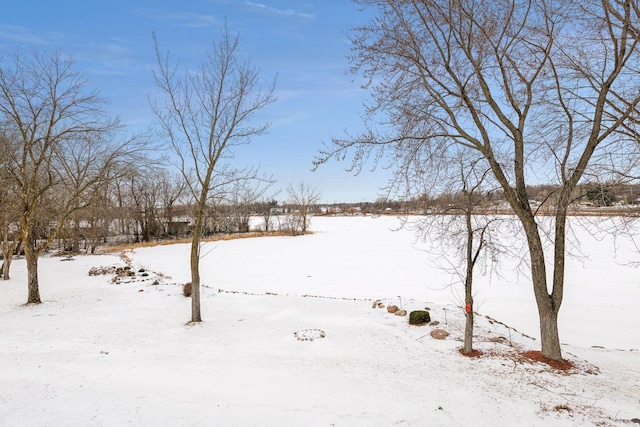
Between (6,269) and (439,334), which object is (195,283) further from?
(6,269)

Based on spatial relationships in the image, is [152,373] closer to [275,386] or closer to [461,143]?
[275,386]

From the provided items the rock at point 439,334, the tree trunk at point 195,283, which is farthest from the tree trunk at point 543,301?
the tree trunk at point 195,283

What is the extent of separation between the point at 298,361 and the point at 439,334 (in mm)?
3076

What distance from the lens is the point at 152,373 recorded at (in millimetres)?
5148

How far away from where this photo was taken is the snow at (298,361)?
409 cm

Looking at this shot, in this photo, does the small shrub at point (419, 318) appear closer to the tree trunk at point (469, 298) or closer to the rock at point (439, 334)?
the rock at point (439, 334)

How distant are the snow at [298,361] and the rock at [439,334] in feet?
0.63

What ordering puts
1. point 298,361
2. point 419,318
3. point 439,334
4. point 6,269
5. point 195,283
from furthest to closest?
point 6,269
point 195,283
point 419,318
point 439,334
point 298,361

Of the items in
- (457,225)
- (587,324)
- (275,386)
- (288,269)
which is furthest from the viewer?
(288,269)

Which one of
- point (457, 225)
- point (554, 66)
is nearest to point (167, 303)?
point (457, 225)

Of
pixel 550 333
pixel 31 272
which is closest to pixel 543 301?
pixel 550 333

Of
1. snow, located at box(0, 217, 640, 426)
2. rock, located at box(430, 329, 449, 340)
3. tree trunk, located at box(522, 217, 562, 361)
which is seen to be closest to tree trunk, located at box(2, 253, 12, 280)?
snow, located at box(0, 217, 640, 426)

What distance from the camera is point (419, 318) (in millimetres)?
8047

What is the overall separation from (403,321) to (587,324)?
544cm
